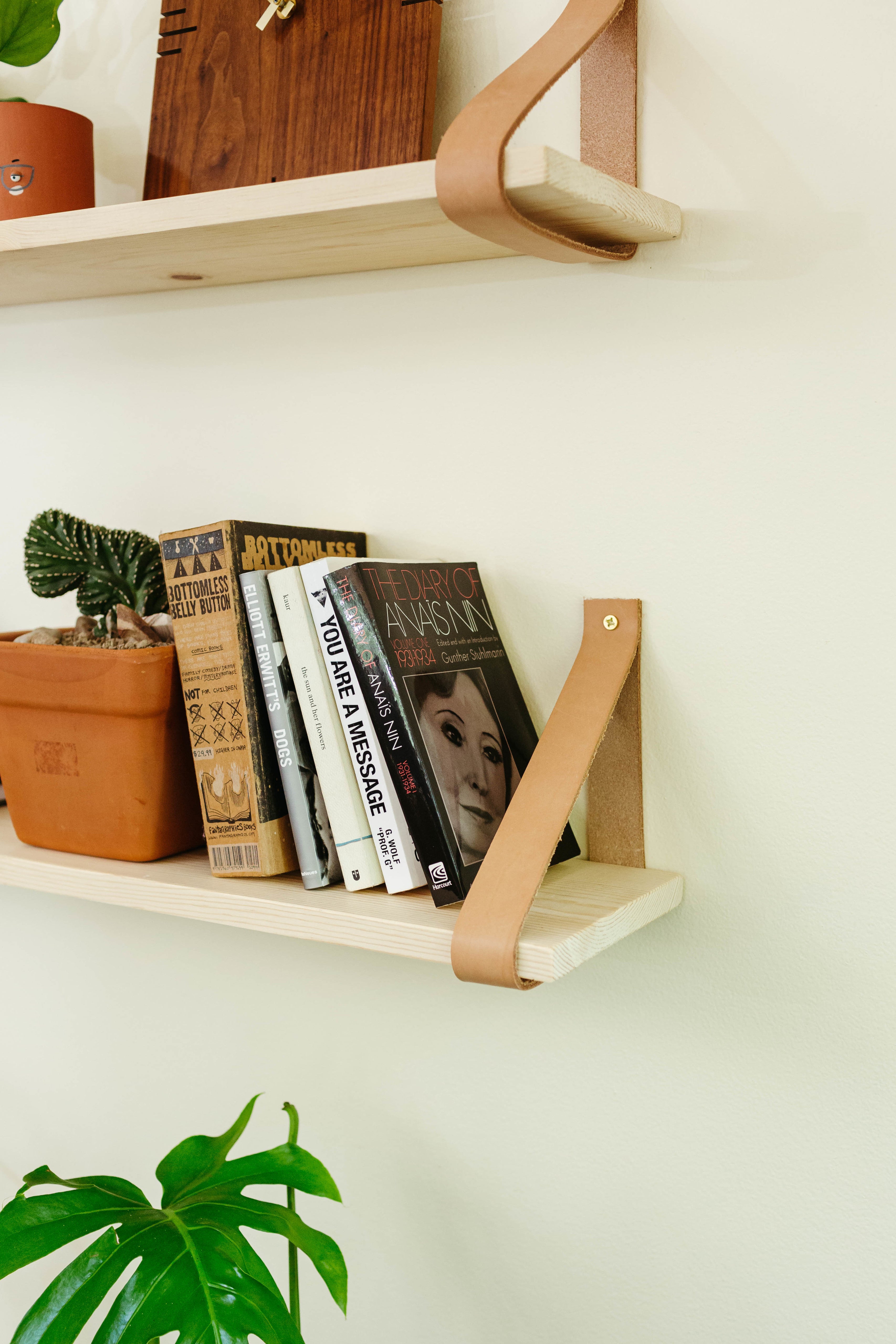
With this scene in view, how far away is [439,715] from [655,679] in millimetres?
179

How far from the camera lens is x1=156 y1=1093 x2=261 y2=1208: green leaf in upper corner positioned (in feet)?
2.56

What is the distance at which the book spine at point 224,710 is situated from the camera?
0.73m

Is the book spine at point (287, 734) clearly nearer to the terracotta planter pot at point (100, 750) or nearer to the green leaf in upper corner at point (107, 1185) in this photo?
the terracotta planter pot at point (100, 750)

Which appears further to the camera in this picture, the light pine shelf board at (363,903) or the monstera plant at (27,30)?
the monstera plant at (27,30)

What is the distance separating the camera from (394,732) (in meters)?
0.68

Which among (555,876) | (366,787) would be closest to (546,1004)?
(555,876)

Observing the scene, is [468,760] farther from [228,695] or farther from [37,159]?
[37,159]

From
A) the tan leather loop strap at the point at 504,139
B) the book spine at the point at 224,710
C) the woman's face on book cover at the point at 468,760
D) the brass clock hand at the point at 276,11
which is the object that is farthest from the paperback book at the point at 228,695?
the brass clock hand at the point at 276,11

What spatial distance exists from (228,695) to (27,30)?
1.91 feet

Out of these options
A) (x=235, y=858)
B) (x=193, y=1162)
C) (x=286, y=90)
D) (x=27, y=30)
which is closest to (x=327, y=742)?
(x=235, y=858)

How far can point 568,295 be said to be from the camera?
77cm

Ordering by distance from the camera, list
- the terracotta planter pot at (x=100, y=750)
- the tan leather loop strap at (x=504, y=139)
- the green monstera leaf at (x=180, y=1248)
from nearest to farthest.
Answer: the tan leather loop strap at (x=504, y=139) → the green monstera leaf at (x=180, y=1248) → the terracotta planter pot at (x=100, y=750)

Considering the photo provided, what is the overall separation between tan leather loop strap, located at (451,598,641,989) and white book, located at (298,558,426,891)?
0.08 m

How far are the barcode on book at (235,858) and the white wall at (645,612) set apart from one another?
0.76 feet
